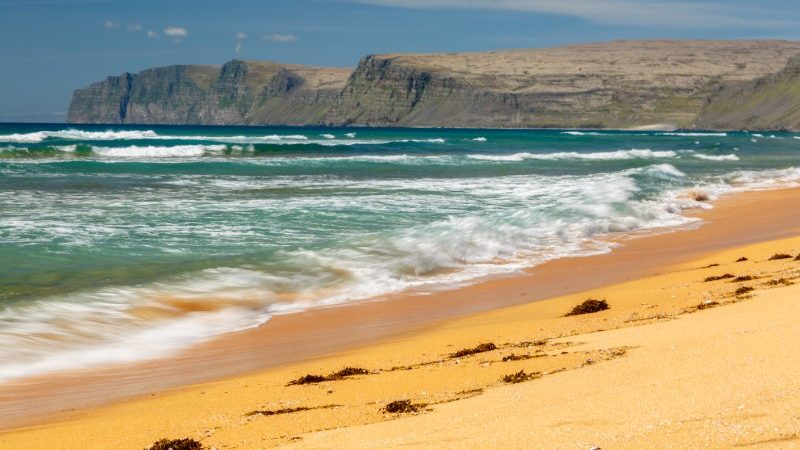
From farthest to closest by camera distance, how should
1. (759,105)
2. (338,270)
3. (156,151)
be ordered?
(759,105) < (156,151) < (338,270)

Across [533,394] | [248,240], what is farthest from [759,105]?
[533,394]

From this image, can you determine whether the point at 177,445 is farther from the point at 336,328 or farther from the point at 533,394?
the point at 336,328

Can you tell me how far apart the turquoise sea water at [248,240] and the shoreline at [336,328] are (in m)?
0.46

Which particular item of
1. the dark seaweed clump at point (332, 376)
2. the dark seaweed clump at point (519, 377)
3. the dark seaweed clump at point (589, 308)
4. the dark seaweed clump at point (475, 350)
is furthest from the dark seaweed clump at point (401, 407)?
the dark seaweed clump at point (589, 308)

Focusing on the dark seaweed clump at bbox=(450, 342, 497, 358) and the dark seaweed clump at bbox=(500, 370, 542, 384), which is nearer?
the dark seaweed clump at bbox=(500, 370, 542, 384)

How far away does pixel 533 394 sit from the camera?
5.83 meters

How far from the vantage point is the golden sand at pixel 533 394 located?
15.2 feet

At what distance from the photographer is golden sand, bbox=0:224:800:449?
183 inches

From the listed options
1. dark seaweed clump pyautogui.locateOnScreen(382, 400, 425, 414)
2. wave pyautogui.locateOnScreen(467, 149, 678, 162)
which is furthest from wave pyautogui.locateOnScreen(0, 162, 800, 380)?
wave pyautogui.locateOnScreen(467, 149, 678, 162)

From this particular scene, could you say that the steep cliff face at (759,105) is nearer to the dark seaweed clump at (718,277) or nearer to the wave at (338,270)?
the wave at (338,270)

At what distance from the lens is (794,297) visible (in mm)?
8031

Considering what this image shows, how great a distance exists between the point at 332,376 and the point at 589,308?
3.51m

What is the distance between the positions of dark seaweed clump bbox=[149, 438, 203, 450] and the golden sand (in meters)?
0.14

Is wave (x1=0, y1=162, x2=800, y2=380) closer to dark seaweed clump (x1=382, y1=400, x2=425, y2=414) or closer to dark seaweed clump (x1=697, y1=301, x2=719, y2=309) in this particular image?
dark seaweed clump (x1=382, y1=400, x2=425, y2=414)
